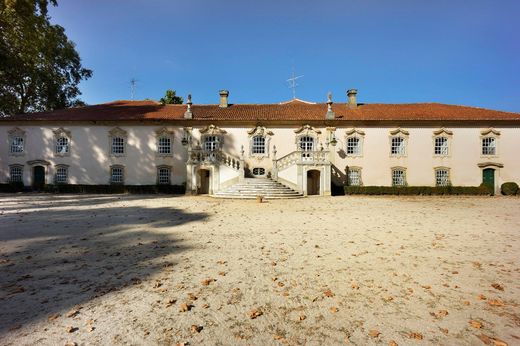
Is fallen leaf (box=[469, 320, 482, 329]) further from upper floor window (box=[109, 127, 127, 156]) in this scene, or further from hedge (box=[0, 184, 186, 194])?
upper floor window (box=[109, 127, 127, 156])

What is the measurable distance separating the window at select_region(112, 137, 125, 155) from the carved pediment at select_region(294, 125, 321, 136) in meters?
15.2

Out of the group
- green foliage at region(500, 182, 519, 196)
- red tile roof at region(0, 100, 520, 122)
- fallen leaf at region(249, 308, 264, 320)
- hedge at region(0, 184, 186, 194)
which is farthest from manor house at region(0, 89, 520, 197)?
fallen leaf at region(249, 308, 264, 320)

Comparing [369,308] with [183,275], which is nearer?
[369,308]

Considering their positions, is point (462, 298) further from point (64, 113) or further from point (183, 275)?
point (64, 113)

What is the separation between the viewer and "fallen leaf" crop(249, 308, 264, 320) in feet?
10.2

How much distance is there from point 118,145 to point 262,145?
1264 centimetres

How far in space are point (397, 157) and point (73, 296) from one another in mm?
23422

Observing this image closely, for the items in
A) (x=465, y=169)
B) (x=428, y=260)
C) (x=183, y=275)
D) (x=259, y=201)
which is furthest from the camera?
(x=465, y=169)

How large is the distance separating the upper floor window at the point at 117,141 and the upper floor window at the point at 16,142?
7765mm

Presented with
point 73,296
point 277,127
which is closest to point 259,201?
point 277,127

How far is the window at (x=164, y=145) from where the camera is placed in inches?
866

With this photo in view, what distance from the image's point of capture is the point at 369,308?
334cm

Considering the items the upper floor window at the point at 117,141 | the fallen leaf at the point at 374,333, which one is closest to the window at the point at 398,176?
the fallen leaf at the point at 374,333

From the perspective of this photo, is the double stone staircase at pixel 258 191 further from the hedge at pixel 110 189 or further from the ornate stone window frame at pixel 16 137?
the ornate stone window frame at pixel 16 137
